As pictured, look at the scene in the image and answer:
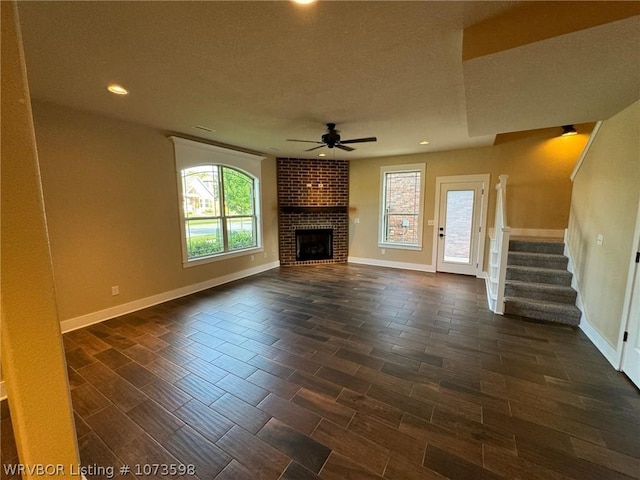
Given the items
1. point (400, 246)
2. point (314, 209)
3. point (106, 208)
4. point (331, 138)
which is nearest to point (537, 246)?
point (400, 246)

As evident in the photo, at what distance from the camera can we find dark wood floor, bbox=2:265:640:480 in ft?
5.03

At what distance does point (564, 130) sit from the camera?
4391 mm

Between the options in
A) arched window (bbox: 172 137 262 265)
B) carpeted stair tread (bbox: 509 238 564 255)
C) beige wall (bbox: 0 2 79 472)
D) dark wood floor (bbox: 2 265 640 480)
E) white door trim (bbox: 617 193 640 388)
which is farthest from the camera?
arched window (bbox: 172 137 262 265)

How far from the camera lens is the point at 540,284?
371 cm

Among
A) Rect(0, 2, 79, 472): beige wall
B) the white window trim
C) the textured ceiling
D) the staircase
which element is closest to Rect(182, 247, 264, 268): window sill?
the white window trim

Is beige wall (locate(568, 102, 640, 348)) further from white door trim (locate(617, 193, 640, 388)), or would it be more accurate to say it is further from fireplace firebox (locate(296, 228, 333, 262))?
fireplace firebox (locate(296, 228, 333, 262))

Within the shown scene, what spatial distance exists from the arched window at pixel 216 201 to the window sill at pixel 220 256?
16 mm

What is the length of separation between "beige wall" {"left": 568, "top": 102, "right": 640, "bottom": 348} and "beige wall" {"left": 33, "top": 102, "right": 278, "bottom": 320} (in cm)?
551

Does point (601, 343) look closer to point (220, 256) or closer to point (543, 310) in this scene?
point (543, 310)

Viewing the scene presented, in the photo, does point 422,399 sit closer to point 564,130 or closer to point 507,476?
point 507,476

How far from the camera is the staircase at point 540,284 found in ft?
11.1

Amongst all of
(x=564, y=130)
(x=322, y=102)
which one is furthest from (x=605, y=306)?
(x=322, y=102)

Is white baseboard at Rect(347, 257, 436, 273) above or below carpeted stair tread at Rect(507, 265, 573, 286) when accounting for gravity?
below

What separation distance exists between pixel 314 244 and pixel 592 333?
5.15 m
